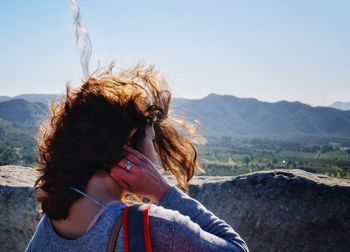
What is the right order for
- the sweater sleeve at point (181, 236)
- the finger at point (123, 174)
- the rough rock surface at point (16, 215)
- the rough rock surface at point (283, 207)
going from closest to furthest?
→ the sweater sleeve at point (181, 236), the finger at point (123, 174), the rough rock surface at point (283, 207), the rough rock surface at point (16, 215)

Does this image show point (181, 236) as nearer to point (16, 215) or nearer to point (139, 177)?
point (139, 177)

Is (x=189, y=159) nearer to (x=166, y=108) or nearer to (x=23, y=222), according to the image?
(x=166, y=108)

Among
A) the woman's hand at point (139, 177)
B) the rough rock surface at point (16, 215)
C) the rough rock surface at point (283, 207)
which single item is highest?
the woman's hand at point (139, 177)

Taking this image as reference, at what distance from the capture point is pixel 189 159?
228 centimetres

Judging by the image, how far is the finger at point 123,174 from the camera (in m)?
1.78

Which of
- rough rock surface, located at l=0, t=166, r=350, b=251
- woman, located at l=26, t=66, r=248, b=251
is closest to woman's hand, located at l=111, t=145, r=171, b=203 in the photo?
woman, located at l=26, t=66, r=248, b=251

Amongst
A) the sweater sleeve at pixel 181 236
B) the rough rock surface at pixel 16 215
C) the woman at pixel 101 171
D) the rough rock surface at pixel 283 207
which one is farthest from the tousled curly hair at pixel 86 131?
the rough rock surface at pixel 16 215

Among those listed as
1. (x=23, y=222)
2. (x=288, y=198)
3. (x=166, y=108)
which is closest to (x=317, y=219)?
(x=288, y=198)

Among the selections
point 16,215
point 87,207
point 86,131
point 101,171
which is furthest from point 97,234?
point 16,215

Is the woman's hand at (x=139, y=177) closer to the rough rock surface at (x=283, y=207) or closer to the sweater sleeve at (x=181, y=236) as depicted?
the sweater sleeve at (x=181, y=236)

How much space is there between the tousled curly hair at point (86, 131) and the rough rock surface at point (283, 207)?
1.75 m

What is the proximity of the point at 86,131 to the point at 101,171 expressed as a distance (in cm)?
19

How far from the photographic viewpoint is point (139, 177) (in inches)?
71.6

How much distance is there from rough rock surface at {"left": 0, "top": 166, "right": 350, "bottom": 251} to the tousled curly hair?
1748mm
